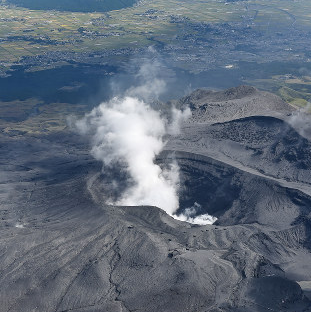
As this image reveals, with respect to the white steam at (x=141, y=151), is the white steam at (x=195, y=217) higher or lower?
lower

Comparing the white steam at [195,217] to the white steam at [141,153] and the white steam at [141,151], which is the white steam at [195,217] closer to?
the white steam at [141,151]

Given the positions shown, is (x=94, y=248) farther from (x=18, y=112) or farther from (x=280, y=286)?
(x=18, y=112)

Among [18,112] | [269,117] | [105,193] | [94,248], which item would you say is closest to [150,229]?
[94,248]

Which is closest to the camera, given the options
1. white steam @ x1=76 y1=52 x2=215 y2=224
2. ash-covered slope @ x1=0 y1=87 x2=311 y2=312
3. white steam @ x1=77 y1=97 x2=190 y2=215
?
ash-covered slope @ x1=0 y1=87 x2=311 y2=312

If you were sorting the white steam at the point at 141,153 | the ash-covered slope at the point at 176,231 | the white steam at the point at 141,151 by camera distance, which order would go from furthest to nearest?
the white steam at the point at 141,153, the white steam at the point at 141,151, the ash-covered slope at the point at 176,231

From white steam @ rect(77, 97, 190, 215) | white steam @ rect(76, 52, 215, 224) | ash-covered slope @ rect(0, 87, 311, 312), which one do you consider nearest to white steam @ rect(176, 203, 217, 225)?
white steam @ rect(76, 52, 215, 224)

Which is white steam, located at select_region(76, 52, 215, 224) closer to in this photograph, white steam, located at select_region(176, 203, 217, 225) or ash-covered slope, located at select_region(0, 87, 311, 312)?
white steam, located at select_region(176, 203, 217, 225)

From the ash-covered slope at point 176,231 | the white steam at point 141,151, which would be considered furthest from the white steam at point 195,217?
the ash-covered slope at point 176,231

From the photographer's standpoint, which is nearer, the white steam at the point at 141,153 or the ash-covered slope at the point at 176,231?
the ash-covered slope at the point at 176,231
